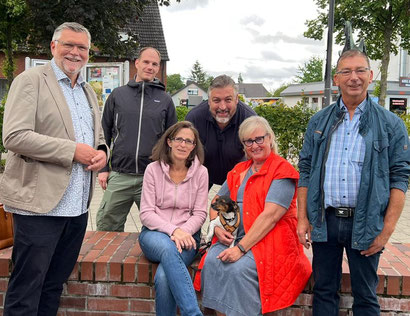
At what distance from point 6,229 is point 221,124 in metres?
1.94

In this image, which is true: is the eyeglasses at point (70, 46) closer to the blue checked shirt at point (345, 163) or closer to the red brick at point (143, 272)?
the red brick at point (143, 272)

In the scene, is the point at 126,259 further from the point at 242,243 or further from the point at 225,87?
the point at 225,87

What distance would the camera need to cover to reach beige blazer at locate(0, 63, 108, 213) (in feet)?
8.05

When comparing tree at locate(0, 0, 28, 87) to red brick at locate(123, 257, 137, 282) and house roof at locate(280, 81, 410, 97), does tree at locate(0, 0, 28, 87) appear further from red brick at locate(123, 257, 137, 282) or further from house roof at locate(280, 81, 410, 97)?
house roof at locate(280, 81, 410, 97)

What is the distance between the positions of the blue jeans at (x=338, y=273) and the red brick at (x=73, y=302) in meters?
1.63

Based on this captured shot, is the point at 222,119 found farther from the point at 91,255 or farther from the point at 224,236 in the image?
the point at 91,255

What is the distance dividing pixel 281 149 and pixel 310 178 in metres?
7.27

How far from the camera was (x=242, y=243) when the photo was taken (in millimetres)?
2920

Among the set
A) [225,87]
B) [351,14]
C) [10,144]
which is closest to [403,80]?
[351,14]

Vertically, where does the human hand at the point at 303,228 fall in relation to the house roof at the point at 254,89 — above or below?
below

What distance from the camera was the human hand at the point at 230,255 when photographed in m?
2.88

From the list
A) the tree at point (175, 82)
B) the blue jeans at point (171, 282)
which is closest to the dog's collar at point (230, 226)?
the blue jeans at point (171, 282)

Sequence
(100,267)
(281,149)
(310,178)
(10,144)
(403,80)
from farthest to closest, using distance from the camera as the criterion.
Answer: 1. (403,80)
2. (281,149)
3. (100,267)
4. (310,178)
5. (10,144)

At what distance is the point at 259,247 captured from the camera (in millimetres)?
2910
